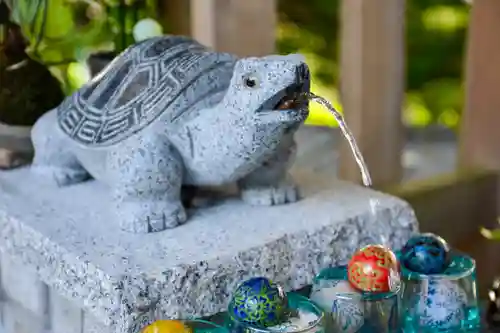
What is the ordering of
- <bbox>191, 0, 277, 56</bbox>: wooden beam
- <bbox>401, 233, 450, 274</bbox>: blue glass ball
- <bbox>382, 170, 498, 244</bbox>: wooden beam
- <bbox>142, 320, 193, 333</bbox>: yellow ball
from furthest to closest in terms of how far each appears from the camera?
1. <bbox>382, 170, 498, 244</bbox>: wooden beam
2. <bbox>191, 0, 277, 56</bbox>: wooden beam
3. <bbox>401, 233, 450, 274</bbox>: blue glass ball
4. <bbox>142, 320, 193, 333</bbox>: yellow ball

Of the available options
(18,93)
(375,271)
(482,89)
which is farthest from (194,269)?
(482,89)

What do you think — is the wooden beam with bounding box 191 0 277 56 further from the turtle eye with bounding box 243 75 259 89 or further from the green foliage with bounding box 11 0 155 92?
the turtle eye with bounding box 243 75 259 89

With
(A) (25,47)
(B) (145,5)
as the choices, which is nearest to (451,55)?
(B) (145,5)

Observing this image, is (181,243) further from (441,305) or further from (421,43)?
(421,43)

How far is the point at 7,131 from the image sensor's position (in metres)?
0.94

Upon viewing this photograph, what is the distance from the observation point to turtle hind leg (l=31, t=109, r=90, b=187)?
0.87m

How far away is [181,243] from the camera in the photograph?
0.73m

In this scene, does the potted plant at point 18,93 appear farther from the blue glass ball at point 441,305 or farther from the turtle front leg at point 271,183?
the blue glass ball at point 441,305

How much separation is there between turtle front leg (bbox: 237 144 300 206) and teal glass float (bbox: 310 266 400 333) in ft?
0.42

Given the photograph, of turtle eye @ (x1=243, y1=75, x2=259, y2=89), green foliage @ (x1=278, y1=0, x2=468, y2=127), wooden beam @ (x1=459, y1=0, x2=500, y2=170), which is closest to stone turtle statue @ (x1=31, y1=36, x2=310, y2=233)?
turtle eye @ (x1=243, y1=75, x2=259, y2=89)

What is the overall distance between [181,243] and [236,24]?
14.8 inches

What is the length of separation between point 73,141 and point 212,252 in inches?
8.7

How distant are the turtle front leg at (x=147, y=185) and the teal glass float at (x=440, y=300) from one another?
225mm

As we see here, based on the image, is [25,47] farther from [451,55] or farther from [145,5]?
[451,55]
